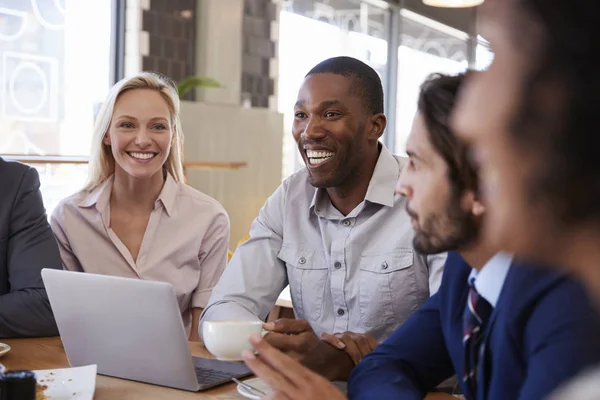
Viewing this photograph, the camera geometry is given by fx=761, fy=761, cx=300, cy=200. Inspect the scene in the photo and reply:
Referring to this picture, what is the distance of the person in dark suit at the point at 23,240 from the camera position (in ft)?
6.89

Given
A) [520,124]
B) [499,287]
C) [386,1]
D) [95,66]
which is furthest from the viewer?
[386,1]

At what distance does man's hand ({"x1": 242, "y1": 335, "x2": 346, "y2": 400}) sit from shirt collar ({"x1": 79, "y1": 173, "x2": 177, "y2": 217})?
130 cm

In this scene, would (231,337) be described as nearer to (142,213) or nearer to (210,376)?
(210,376)

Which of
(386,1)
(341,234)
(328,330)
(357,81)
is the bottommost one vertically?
(328,330)

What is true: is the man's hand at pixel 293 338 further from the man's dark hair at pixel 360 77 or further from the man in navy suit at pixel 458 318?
the man's dark hair at pixel 360 77

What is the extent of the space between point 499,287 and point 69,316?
3.02 ft

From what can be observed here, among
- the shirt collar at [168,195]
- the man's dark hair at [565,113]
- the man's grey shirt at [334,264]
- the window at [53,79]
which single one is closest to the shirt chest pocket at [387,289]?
the man's grey shirt at [334,264]

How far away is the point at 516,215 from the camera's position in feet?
1.10

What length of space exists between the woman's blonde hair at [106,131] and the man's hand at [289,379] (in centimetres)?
147

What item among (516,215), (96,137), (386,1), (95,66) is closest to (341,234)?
(96,137)

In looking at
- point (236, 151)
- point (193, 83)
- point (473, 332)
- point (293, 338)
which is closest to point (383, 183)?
point (293, 338)

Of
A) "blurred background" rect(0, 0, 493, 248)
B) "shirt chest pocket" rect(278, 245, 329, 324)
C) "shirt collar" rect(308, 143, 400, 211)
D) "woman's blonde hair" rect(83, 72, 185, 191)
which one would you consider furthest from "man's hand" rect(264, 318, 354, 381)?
"blurred background" rect(0, 0, 493, 248)

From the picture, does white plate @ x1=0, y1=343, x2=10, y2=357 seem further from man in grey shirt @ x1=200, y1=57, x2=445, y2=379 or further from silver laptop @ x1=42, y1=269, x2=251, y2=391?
man in grey shirt @ x1=200, y1=57, x2=445, y2=379

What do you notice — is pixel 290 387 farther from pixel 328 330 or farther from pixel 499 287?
pixel 328 330
